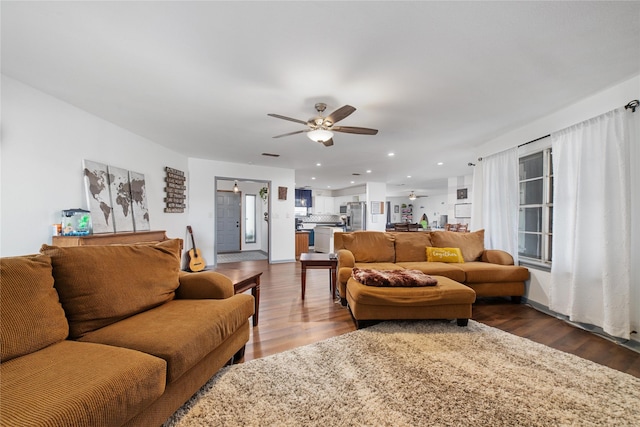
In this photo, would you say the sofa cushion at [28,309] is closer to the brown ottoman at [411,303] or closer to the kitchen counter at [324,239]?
the brown ottoman at [411,303]

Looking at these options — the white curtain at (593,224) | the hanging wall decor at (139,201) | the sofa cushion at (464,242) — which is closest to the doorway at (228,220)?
the hanging wall decor at (139,201)

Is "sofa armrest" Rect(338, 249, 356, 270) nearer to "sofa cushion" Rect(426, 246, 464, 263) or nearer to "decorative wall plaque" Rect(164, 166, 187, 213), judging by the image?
"sofa cushion" Rect(426, 246, 464, 263)

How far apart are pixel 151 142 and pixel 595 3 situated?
5206 mm

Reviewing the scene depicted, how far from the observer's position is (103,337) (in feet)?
4.23

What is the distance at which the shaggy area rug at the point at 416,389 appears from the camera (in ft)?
4.48

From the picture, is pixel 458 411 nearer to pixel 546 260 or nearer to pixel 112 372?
pixel 112 372

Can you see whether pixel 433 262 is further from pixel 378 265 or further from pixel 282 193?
pixel 282 193

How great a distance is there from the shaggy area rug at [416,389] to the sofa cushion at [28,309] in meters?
0.76

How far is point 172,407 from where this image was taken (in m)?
1.27

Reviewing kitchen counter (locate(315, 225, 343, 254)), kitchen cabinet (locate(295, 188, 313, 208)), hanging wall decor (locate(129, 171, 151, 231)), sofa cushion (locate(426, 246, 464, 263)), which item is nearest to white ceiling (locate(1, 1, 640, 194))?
hanging wall decor (locate(129, 171, 151, 231))

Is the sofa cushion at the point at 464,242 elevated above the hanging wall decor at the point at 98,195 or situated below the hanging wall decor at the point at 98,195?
below

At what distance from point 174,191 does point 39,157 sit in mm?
2350

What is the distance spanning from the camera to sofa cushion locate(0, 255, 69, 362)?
1072 millimetres

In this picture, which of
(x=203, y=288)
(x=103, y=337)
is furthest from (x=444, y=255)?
(x=103, y=337)
